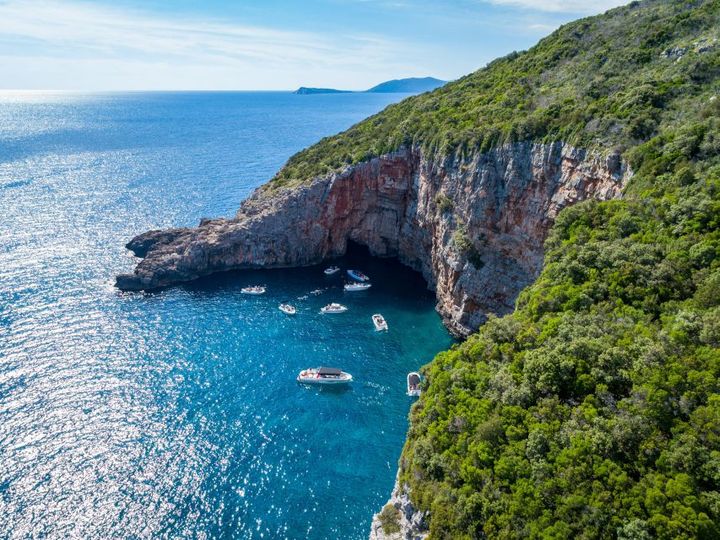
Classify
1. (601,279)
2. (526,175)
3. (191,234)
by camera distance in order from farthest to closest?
(191,234) < (526,175) < (601,279)

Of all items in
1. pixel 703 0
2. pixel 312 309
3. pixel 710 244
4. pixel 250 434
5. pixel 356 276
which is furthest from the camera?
pixel 356 276

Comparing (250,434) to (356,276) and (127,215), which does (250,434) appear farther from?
(127,215)

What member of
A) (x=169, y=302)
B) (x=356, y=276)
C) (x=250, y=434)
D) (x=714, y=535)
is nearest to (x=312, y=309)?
(x=356, y=276)

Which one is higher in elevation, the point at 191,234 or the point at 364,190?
the point at 364,190

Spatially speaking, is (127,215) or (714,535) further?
(127,215)

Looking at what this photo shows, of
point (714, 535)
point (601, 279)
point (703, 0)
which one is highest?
point (703, 0)

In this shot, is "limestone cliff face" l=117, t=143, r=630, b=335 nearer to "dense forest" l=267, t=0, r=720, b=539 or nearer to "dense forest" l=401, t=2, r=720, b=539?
"dense forest" l=267, t=0, r=720, b=539

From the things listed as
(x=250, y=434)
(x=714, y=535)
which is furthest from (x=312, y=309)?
(x=714, y=535)

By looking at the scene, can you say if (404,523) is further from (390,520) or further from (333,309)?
(333,309)
